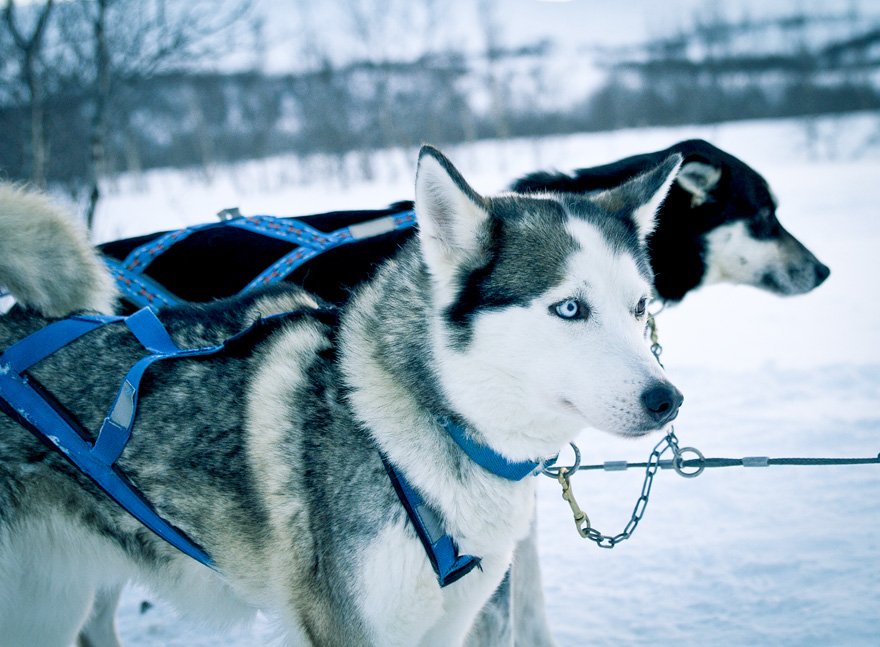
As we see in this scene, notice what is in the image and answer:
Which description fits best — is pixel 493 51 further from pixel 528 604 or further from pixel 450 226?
pixel 450 226

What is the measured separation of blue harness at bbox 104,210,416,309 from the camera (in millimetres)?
2379

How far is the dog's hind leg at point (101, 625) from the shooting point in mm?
2230

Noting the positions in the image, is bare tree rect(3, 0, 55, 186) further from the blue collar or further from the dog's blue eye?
the dog's blue eye

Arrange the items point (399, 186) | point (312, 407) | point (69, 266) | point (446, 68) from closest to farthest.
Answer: point (312, 407), point (69, 266), point (399, 186), point (446, 68)

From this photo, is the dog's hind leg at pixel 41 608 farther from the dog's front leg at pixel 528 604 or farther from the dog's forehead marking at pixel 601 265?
the dog's forehead marking at pixel 601 265

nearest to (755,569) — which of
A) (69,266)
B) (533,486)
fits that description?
(533,486)

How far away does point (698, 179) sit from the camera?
2.83 metres

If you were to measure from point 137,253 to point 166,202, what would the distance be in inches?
522

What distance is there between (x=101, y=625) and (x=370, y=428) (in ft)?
4.84

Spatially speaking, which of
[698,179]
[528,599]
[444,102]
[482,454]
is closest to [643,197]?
[482,454]

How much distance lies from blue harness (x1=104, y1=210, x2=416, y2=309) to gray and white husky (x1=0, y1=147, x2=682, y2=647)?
2.12 feet

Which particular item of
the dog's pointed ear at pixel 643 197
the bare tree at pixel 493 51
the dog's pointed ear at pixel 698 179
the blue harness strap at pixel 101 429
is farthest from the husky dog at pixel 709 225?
the bare tree at pixel 493 51

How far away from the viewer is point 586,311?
1.47 metres

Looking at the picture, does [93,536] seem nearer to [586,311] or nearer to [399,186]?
[586,311]
